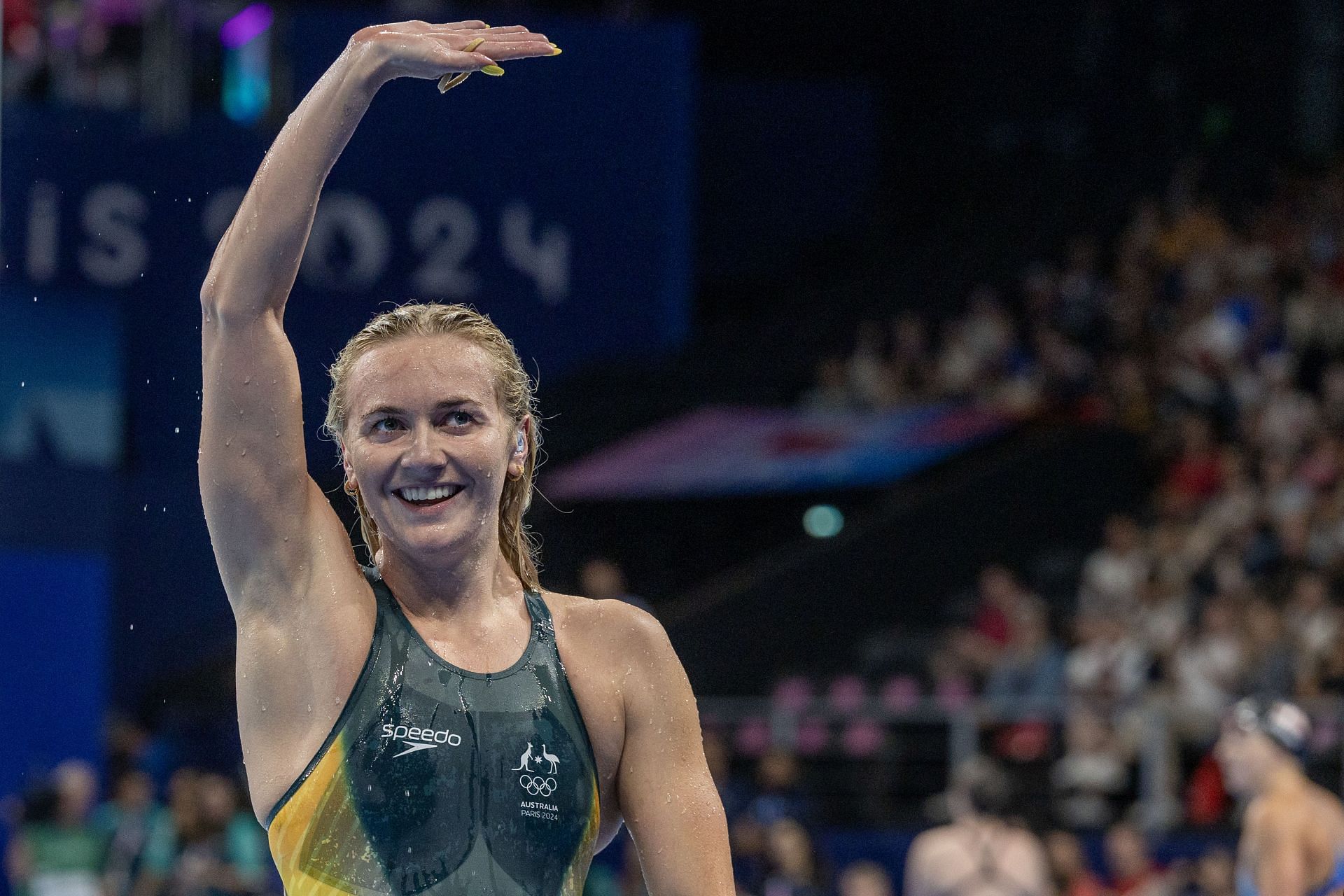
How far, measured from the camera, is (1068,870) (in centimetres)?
915

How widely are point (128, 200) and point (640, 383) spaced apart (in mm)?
4469

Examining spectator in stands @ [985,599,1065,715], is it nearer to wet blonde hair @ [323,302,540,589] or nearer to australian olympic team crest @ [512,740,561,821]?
wet blonde hair @ [323,302,540,589]

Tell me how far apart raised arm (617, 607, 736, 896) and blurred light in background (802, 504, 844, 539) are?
12.5 metres

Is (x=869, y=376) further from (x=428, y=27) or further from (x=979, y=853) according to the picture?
(x=428, y=27)

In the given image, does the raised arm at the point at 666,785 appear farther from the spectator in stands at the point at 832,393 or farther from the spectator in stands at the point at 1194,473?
the spectator in stands at the point at 832,393

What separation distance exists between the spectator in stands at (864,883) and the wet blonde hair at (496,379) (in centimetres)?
675

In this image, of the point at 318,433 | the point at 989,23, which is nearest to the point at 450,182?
the point at 989,23

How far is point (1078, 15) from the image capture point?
20266mm

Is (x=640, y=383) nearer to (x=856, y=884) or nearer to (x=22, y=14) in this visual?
(x=22, y=14)

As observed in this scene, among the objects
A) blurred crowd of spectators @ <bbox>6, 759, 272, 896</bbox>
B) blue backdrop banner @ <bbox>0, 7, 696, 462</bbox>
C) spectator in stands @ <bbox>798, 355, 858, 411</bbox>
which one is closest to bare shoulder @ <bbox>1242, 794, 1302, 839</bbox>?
blurred crowd of spectators @ <bbox>6, 759, 272, 896</bbox>

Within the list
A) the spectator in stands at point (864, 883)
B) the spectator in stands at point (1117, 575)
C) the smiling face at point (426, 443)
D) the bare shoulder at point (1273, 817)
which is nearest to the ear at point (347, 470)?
the smiling face at point (426, 443)

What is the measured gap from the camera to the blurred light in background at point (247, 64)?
13.9 metres

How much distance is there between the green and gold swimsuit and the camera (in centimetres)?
238

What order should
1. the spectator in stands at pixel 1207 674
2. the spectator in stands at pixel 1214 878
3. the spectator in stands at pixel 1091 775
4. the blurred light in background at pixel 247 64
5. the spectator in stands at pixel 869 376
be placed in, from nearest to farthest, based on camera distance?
the spectator in stands at pixel 1214 878, the spectator in stands at pixel 1207 674, the spectator in stands at pixel 1091 775, the blurred light in background at pixel 247 64, the spectator in stands at pixel 869 376
